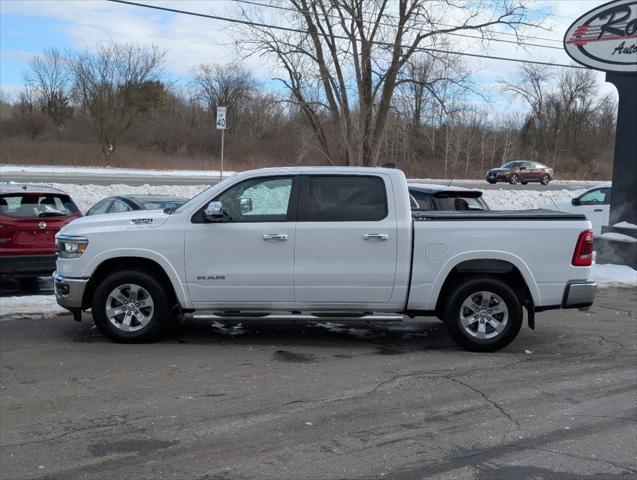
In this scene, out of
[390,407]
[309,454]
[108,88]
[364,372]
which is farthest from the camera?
[108,88]

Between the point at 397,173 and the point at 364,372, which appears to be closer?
the point at 364,372

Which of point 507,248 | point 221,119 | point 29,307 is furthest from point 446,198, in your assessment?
point 221,119

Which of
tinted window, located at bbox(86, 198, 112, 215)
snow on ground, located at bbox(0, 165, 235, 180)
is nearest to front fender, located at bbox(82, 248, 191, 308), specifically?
tinted window, located at bbox(86, 198, 112, 215)

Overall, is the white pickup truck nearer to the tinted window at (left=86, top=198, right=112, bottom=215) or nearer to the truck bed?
the truck bed

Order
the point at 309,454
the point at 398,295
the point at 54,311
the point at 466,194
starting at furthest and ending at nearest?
1. the point at 466,194
2. the point at 54,311
3. the point at 398,295
4. the point at 309,454

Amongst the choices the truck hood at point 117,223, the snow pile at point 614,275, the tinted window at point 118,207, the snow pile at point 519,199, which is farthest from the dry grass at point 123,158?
the truck hood at point 117,223

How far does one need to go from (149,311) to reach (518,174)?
3928 centimetres

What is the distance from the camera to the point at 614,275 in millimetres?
12828

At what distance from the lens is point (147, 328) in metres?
7.32

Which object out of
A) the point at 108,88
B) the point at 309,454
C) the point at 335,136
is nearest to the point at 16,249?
the point at 309,454

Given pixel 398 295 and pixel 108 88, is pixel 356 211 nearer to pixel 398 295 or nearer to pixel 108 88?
pixel 398 295

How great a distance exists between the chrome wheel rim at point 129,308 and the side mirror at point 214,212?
3.53 ft

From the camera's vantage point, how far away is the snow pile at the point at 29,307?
8.93 meters

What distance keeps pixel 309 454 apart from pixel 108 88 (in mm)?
63620
